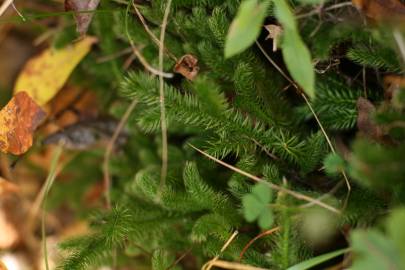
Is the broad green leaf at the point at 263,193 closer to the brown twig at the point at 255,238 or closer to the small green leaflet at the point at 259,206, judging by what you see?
the small green leaflet at the point at 259,206

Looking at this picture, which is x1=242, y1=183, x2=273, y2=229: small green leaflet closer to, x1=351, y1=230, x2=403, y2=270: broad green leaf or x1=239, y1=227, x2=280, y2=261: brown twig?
x1=239, y1=227, x2=280, y2=261: brown twig

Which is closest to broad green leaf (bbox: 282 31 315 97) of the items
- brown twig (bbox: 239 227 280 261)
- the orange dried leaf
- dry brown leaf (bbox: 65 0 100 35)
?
brown twig (bbox: 239 227 280 261)

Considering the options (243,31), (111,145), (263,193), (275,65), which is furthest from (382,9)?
(111,145)

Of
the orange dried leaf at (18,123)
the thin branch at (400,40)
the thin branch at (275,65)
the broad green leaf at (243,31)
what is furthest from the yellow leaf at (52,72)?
the thin branch at (400,40)

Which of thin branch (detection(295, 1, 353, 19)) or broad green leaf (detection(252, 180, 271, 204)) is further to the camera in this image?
thin branch (detection(295, 1, 353, 19))

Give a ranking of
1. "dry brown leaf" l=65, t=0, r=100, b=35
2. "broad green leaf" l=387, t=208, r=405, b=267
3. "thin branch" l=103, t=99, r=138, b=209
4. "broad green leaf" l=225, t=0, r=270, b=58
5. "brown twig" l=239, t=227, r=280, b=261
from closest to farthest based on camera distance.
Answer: "broad green leaf" l=387, t=208, r=405, b=267 < "broad green leaf" l=225, t=0, r=270, b=58 < "brown twig" l=239, t=227, r=280, b=261 < "dry brown leaf" l=65, t=0, r=100, b=35 < "thin branch" l=103, t=99, r=138, b=209

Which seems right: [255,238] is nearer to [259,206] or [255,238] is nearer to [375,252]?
[259,206]

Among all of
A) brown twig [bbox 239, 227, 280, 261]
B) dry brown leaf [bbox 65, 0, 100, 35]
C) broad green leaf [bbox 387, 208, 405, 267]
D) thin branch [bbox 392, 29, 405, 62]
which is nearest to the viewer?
broad green leaf [bbox 387, 208, 405, 267]
